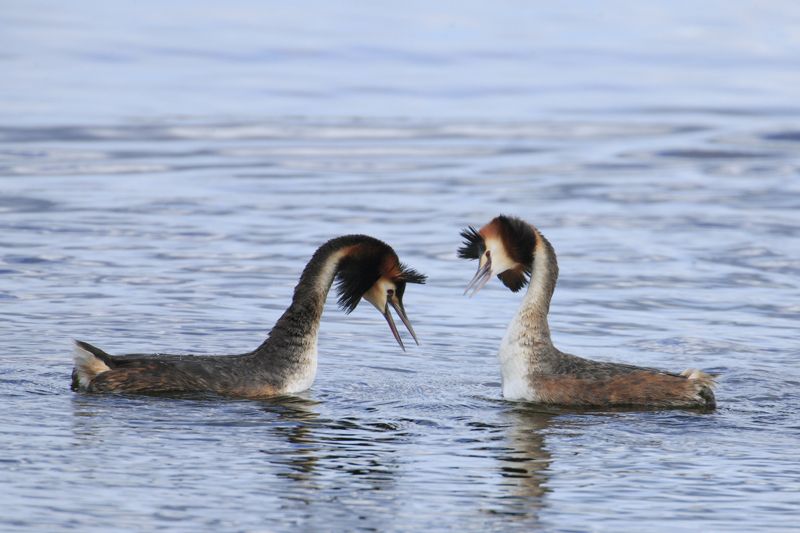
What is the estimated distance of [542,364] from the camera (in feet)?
44.0

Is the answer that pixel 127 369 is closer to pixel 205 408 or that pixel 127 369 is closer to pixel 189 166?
pixel 205 408

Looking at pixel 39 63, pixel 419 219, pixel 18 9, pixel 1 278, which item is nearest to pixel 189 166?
pixel 419 219

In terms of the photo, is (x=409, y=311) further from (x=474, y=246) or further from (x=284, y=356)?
(x=284, y=356)

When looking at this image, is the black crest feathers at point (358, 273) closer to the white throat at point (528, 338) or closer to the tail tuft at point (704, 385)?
the white throat at point (528, 338)

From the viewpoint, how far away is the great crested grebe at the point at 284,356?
A: 12.8 m

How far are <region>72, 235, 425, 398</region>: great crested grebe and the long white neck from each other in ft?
2.63

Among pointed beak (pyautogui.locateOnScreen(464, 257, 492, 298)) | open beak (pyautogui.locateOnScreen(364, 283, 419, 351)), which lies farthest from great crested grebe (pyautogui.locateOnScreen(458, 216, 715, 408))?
open beak (pyautogui.locateOnScreen(364, 283, 419, 351))

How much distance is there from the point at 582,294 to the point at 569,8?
35006mm

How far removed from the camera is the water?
1075 cm

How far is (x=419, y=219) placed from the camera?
21.5m

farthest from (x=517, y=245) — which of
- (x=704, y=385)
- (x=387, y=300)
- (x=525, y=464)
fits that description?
(x=525, y=464)

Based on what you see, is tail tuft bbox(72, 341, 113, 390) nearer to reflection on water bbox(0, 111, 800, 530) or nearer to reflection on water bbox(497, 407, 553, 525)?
reflection on water bbox(0, 111, 800, 530)

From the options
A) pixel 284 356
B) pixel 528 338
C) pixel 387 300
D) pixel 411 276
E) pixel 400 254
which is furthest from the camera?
pixel 400 254

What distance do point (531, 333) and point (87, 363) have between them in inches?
127
